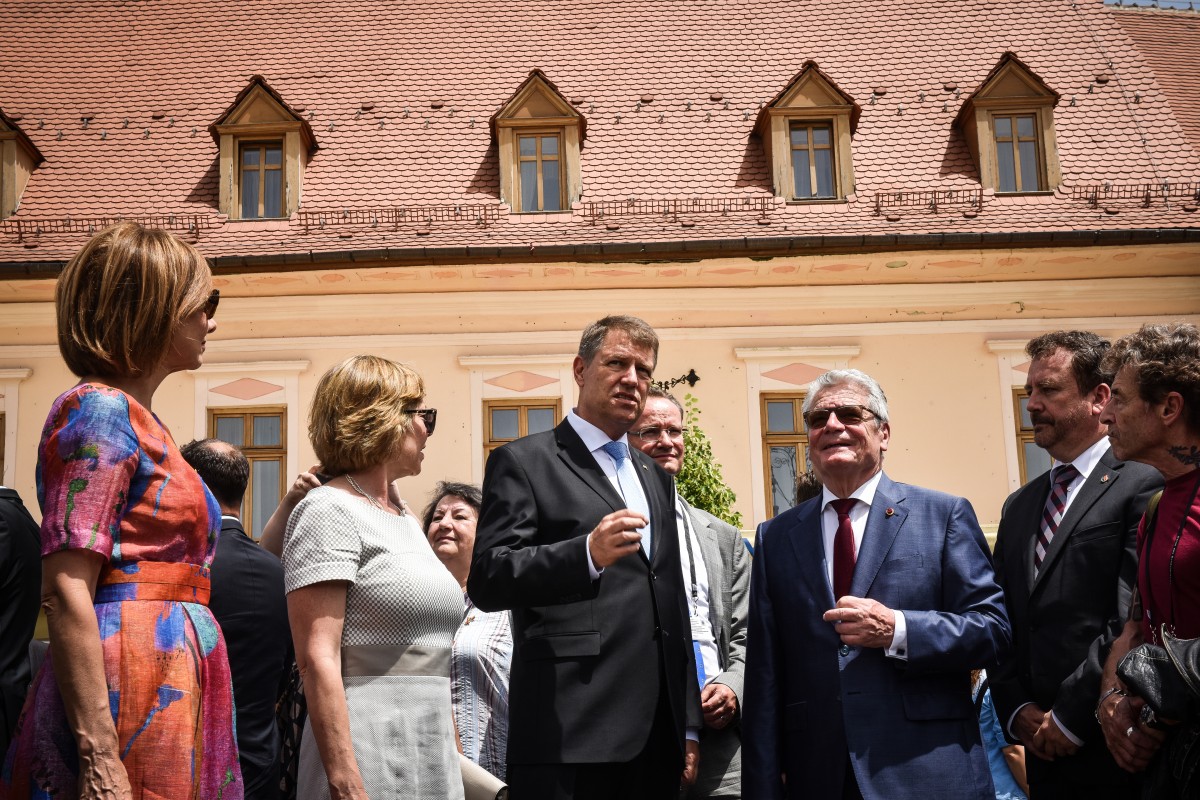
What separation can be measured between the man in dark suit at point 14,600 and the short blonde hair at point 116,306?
86cm

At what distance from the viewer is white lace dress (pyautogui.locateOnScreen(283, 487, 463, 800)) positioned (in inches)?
136

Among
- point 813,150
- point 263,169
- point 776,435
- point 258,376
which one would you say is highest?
point 263,169

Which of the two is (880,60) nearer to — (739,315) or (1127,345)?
(739,315)

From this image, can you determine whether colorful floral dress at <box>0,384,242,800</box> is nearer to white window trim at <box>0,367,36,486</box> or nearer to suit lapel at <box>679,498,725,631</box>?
suit lapel at <box>679,498,725,631</box>

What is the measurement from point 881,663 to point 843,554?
0.43 m

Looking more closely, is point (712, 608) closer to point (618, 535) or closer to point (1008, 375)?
point (618, 535)

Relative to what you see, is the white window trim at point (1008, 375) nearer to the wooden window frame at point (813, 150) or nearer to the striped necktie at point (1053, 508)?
the wooden window frame at point (813, 150)

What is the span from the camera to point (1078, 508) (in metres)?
4.64

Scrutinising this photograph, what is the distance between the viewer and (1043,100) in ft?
49.6

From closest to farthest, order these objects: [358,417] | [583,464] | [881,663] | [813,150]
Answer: [358,417]
[881,663]
[583,464]
[813,150]

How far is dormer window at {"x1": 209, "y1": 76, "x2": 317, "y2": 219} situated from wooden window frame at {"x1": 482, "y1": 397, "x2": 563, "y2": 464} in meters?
3.62

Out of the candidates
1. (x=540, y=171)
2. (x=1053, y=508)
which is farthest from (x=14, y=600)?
(x=540, y=171)

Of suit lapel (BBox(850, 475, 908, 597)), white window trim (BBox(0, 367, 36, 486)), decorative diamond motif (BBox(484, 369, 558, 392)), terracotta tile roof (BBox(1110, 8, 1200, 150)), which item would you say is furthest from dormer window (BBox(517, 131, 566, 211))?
suit lapel (BBox(850, 475, 908, 597))

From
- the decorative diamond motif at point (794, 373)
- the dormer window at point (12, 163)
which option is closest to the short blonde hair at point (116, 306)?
the decorative diamond motif at point (794, 373)
